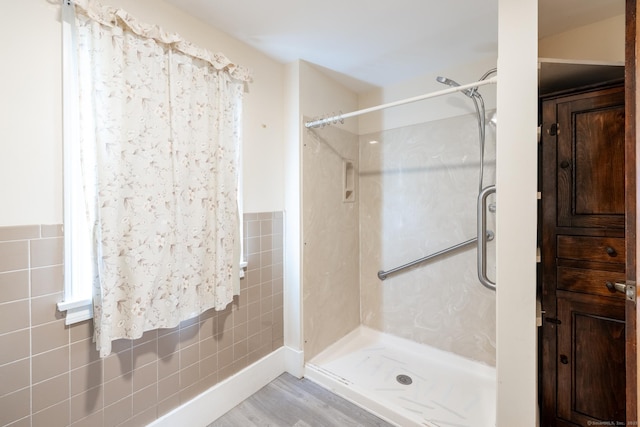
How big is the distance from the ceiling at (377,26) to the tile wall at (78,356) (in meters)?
1.19

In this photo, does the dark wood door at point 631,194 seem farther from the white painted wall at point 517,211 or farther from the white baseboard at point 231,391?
the white baseboard at point 231,391

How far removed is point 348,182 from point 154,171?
1648mm

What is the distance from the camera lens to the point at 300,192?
202 centimetres

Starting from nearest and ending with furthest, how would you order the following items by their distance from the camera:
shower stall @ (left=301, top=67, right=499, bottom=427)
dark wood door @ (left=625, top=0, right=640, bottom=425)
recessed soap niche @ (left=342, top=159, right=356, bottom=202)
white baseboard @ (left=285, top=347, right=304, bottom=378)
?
dark wood door @ (left=625, top=0, right=640, bottom=425)
shower stall @ (left=301, top=67, right=499, bottom=427)
white baseboard @ (left=285, top=347, right=304, bottom=378)
recessed soap niche @ (left=342, top=159, right=356, bottom=202)

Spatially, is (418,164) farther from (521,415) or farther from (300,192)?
(521,415)

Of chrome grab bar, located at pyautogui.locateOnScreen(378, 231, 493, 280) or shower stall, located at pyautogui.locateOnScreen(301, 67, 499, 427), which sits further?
chrome grab bar, located at pyautogui.locateOnScreen(378, 231, 493, 280)

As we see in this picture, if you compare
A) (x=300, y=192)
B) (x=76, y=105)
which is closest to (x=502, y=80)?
(x=300, y=192)

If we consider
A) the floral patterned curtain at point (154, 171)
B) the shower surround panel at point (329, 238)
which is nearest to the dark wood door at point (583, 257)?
the shower surround panel at point (329, 238)

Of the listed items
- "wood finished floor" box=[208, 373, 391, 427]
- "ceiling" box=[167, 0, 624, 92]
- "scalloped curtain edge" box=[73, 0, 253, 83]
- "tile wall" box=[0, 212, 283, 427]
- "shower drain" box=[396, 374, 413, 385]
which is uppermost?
"ceiling" box=[167, 0, 624, 92]

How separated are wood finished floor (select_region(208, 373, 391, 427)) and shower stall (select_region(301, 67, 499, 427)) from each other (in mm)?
85

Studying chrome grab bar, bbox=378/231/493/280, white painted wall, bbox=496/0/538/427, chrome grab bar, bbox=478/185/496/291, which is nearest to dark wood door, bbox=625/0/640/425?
white painted wall, bbox=496/0/538/427

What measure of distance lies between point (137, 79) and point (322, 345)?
2.19 m

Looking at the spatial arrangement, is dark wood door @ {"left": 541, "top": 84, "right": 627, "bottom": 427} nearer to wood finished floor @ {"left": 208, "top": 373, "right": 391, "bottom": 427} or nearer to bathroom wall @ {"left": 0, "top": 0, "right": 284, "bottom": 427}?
wood finished floor @ {"left": 208, "top": 373, "right": 391, "bottom": 427}

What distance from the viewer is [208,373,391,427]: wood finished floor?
63.6 inches
